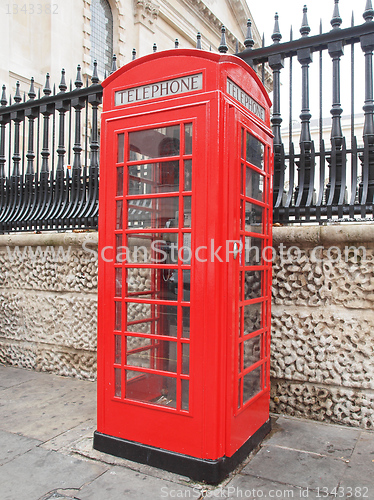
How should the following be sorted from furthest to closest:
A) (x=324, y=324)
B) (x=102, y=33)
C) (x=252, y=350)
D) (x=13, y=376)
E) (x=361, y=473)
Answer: (x=102, y=33) → (x=13, y=376) → (x=324, y=324) → (x=252, y=350) → (x=361, y=473)

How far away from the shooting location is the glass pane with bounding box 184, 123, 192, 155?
2.50 m

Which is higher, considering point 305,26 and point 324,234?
point 305,26

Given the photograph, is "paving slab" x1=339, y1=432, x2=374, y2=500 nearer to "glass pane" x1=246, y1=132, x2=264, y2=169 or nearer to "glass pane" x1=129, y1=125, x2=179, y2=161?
"glass pane" x1=246, y1=132, x2=264, y2=169

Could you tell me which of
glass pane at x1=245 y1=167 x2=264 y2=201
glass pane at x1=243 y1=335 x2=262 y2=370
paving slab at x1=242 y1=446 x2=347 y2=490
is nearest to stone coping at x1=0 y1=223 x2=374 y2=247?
glass pane at x1=245 y1=167 x2=264 y2=201

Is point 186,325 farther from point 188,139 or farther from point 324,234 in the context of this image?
point 324,234

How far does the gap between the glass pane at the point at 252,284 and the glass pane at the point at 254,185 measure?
539mm

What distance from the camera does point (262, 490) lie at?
2326 mm

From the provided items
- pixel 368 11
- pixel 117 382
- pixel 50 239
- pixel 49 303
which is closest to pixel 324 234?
pixel 368 11

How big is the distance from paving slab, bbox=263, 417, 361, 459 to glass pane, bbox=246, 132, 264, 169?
6.59 ft

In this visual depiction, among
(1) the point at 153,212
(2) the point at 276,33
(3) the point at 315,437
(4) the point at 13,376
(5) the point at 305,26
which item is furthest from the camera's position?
(4) the point at 13,376

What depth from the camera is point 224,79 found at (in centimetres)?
245

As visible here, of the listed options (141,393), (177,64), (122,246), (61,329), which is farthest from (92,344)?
(177,64)

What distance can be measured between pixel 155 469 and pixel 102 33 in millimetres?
18377

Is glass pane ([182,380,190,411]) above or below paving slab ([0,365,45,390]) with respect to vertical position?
above
